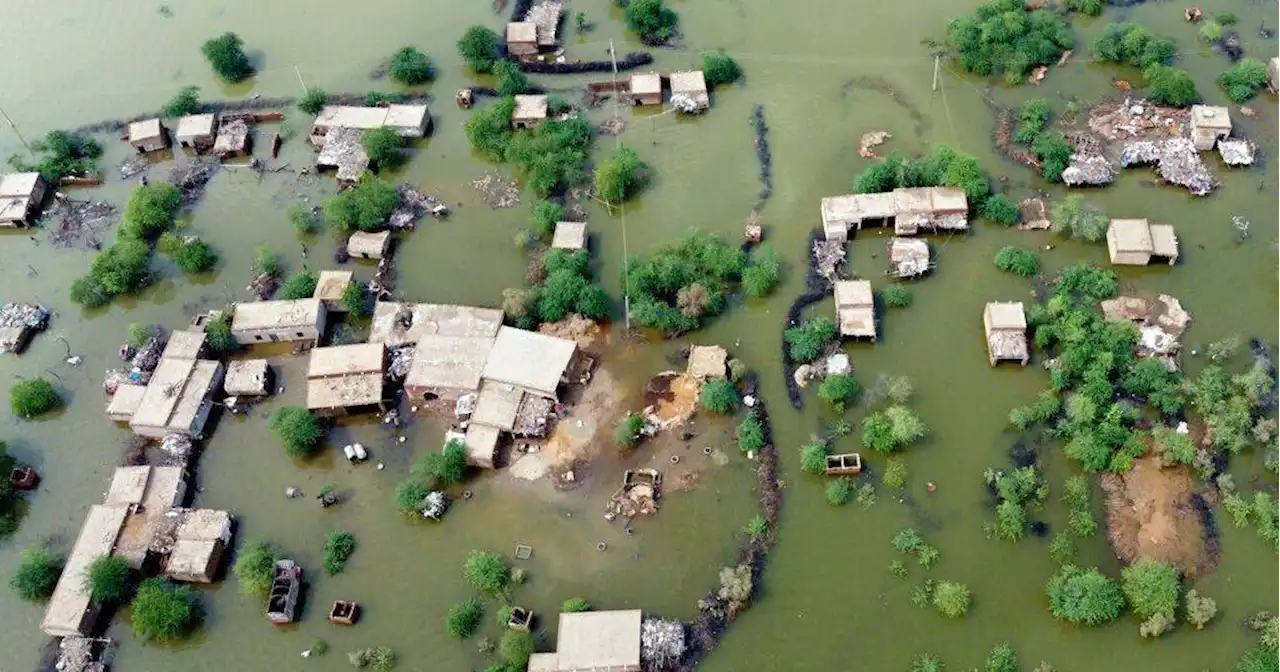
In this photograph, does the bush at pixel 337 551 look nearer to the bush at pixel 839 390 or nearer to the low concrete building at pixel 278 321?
the low concrete building at pixel 278 321

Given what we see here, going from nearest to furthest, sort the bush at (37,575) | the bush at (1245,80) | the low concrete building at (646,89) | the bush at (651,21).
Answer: the bush at (37,575), the bush at (1245,80), the low concrete building at (646,89), the bush at (651,21)

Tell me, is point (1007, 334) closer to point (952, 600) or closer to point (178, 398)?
point (952, 600)

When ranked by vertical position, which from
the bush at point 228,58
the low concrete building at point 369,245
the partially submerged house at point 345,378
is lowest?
the partially submerged house at point 345,378

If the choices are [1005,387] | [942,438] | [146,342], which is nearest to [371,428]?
[146,342]

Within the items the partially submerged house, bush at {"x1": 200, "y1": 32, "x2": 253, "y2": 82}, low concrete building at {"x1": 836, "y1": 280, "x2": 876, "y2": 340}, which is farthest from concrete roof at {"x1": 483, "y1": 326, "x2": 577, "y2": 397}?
bush at {"x1": 200, "y1": 32, "x2": 253, "y2": 82}

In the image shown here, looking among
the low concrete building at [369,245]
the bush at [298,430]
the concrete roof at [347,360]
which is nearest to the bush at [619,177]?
the low concrete building at [369,245]

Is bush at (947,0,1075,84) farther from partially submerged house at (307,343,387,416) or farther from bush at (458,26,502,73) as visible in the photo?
partially submerged house at (307,343,387,416)
